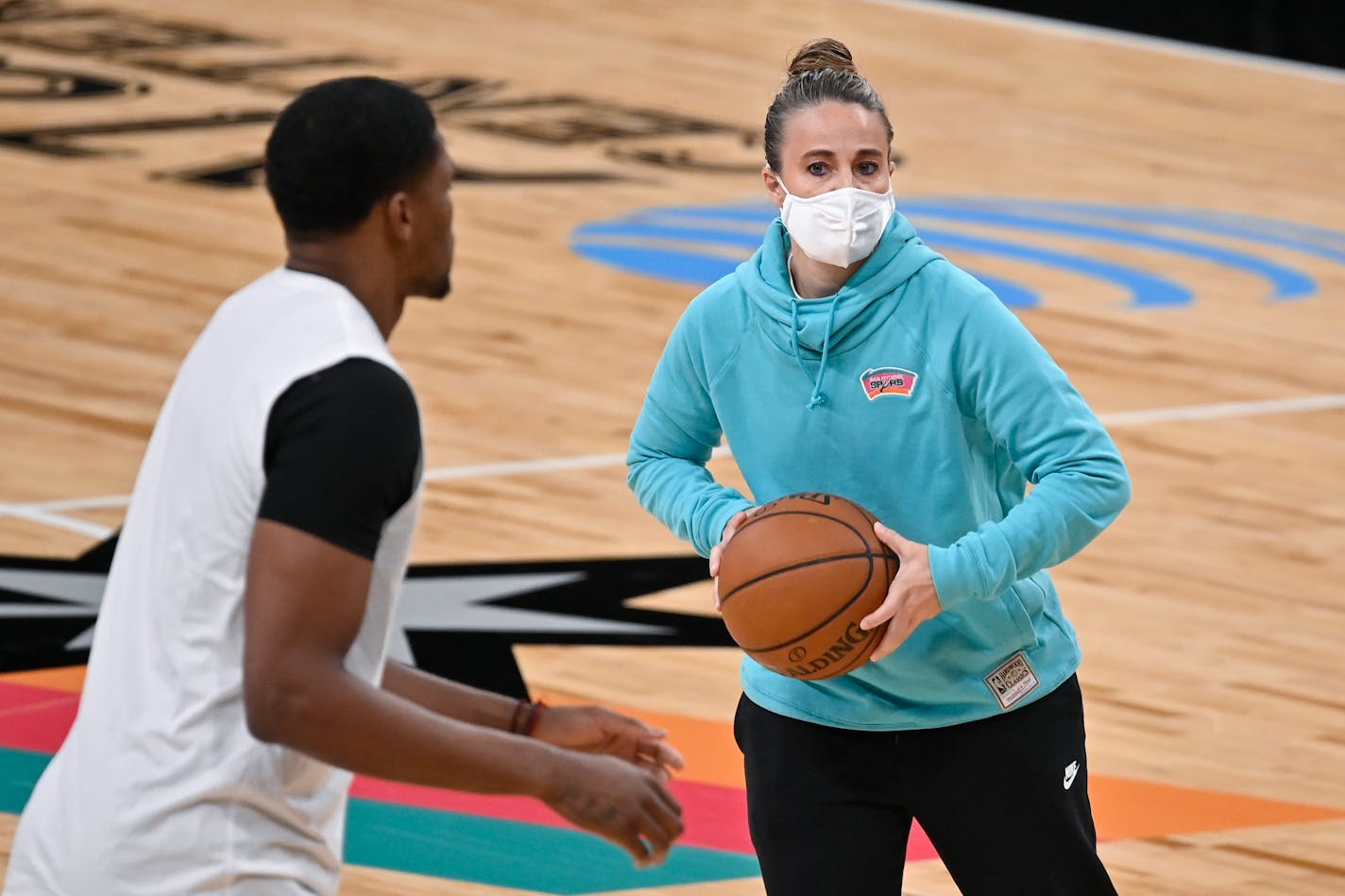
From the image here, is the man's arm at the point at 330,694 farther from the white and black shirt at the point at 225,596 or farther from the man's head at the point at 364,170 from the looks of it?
the man's head at the point at 364,170

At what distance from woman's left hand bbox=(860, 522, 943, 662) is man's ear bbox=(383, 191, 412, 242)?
0.88m

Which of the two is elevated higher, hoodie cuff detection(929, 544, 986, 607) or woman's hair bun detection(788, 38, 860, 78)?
woman's hair bun detection(788, 38, 860, 78)

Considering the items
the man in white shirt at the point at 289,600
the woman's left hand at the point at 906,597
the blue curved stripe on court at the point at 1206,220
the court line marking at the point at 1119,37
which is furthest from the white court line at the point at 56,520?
the court line marking at the point at 1119,37

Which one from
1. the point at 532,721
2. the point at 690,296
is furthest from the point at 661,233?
the point at 532,721

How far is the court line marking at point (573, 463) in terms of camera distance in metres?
6.42

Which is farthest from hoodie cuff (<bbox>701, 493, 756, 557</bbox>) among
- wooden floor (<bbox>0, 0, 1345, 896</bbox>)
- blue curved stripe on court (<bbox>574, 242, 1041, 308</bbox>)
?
blue curved stripe on court (<bbox>574, 242, 1041, 308</bbox>)

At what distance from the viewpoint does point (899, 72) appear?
46.3ft

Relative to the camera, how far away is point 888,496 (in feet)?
10.0

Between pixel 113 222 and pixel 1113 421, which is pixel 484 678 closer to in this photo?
pixel 1113 421

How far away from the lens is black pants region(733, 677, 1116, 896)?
3057 mm

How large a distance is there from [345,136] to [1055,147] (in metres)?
10.8

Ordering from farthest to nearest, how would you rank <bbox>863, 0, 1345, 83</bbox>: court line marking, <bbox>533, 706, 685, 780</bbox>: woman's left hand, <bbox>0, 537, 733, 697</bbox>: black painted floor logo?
1. <bbox>863, 0, 1345, 83</bbox>: court line marking
2. <bbox>0, 537, 733, 697</bbox>: black painted floor logo
3. <bbox>533, 706, 685, 780</bbox>: woman's left hand

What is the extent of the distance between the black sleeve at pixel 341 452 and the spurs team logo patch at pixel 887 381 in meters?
0.98

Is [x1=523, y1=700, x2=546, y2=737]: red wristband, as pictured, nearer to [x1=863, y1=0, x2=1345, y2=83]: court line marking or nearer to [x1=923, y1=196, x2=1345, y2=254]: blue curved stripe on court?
[x1=923, y1=196, x2=1345, y2=254]: blue curved stripe on court
